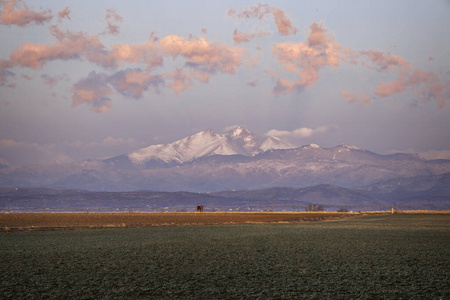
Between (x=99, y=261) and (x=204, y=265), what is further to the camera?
(x=99, y=261)

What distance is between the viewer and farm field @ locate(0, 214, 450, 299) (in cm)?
2073

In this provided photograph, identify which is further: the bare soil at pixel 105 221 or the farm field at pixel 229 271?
the bare soil at pixel 105 221

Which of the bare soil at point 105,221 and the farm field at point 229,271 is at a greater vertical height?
the bare soil at point 105,221

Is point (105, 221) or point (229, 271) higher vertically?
point (105, 221)

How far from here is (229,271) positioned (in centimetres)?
2577

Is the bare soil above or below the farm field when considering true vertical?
above

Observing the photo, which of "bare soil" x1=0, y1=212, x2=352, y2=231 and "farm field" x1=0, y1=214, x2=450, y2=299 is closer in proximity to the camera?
"farm field" x1=0, y1=214, x2=450, y2=299

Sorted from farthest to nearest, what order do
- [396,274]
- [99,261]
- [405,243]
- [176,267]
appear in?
[405,243], [99,261], [176,267], [396,274]

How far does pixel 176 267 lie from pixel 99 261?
5.19 meters

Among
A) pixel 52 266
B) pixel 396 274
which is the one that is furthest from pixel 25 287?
pixel 396 274

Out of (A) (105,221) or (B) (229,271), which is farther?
(A) (105,221)

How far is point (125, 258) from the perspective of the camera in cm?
3120

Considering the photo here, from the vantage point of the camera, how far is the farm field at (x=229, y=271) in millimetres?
20734

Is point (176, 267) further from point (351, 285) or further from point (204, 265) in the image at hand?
point (351, 285)
